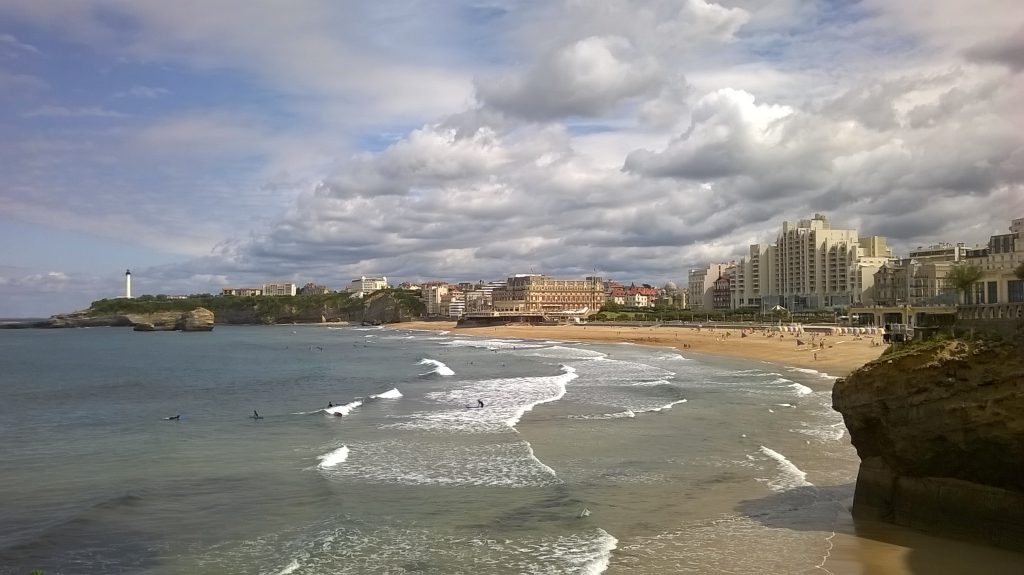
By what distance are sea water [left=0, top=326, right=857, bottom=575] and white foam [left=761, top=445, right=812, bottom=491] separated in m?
0.09

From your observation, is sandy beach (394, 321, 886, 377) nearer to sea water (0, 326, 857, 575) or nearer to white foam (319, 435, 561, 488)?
sea water (0, 326, 857, 575)

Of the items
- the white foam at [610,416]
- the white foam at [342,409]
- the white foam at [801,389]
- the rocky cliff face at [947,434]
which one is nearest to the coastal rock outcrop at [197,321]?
the white foam at [342,409]

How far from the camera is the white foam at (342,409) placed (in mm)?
31828

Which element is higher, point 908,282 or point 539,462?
point 908,282

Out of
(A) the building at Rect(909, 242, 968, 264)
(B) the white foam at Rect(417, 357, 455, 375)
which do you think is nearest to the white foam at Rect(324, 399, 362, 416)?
(B) the white foam at Rect(417, 357, 455, 375)

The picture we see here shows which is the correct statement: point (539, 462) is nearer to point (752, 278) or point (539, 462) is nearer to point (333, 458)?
point (333, 458)

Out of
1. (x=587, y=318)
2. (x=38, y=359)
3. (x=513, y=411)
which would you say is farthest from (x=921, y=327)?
(x=587, y=318)

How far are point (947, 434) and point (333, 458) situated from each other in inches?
618

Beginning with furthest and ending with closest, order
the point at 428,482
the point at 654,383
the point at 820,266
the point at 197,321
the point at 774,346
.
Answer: the point at 197,321 → the point at 820,266 → the point at 774,346 → the point at 654,383 → the point at 428,482

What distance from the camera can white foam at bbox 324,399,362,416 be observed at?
104ft

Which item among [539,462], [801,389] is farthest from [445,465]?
[801,389]

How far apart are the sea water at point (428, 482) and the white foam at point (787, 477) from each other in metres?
0.09

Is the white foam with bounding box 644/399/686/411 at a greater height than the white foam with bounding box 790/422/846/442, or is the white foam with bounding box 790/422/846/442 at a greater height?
the white foam with bounding box 790/422/846/442

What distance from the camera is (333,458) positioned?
2162cm
